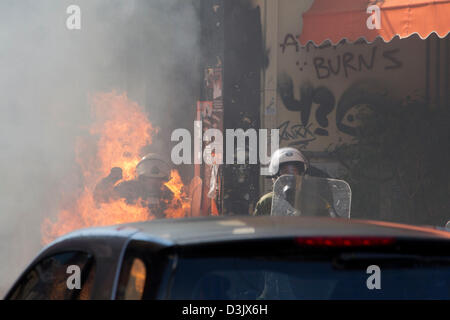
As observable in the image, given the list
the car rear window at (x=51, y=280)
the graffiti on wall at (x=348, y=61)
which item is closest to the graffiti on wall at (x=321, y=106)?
the graffiti on wall at (x=348, y=61)

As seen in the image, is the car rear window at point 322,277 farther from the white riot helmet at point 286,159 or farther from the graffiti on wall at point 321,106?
the graffiti on wall at point 321,106

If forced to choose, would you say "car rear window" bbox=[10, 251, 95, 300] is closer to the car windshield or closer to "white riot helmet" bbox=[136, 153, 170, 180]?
the car windshield

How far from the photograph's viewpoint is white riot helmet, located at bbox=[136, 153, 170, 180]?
33.1ft

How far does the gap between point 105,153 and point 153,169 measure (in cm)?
276

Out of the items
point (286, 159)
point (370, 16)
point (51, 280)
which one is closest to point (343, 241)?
point (51, 280)

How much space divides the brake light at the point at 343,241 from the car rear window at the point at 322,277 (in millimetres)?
47

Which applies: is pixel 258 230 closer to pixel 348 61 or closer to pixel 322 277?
pixel 322 277

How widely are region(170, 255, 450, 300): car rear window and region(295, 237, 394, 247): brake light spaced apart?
0.05 m

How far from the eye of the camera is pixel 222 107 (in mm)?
10211

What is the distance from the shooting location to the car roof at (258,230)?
2089mm

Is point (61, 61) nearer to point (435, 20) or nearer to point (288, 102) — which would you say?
point (288, 102)

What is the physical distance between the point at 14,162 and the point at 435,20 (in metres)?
9.59

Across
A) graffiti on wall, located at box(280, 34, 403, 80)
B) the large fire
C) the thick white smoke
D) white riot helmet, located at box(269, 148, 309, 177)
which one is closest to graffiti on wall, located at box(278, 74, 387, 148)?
graffiti on wall, located at box(280, 34, 403, 80)
